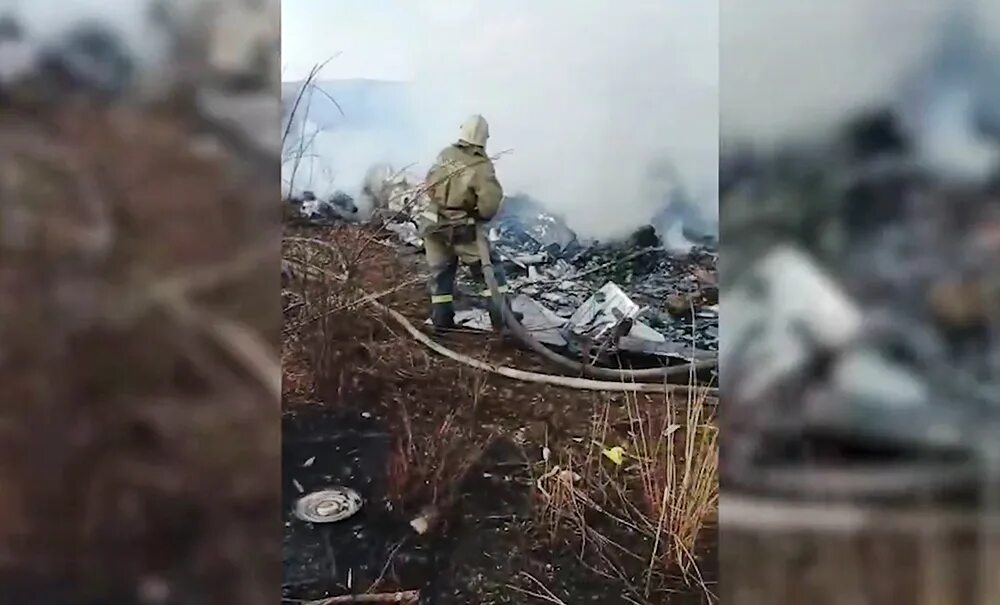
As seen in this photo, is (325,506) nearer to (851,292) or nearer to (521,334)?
(521,334)

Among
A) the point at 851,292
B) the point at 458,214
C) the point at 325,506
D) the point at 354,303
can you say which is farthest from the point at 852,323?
the point at 325,506

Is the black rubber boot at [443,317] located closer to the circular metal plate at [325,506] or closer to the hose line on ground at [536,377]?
the hose line on ground at [536,377]

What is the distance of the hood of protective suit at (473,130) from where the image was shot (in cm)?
177

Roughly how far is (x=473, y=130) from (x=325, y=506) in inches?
31.1

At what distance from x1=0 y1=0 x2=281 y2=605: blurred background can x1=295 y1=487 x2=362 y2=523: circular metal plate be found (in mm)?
66

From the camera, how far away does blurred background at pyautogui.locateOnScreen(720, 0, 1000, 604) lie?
1810 millimetres

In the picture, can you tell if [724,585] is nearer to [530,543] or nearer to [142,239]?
[530,543]

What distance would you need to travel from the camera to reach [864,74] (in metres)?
1.82

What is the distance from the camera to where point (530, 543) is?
69.9 inches

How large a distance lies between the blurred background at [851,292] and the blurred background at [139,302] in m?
0.94

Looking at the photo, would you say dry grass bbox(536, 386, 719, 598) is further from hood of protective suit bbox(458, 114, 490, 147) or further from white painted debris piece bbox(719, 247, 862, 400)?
hood of protective suit bbox(458, 114, 490, 147)

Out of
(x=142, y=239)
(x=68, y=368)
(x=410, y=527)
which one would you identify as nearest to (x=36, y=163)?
(x=142, y=239)

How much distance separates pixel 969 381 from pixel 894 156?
1.57ft

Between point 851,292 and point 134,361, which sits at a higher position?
point 851,292
